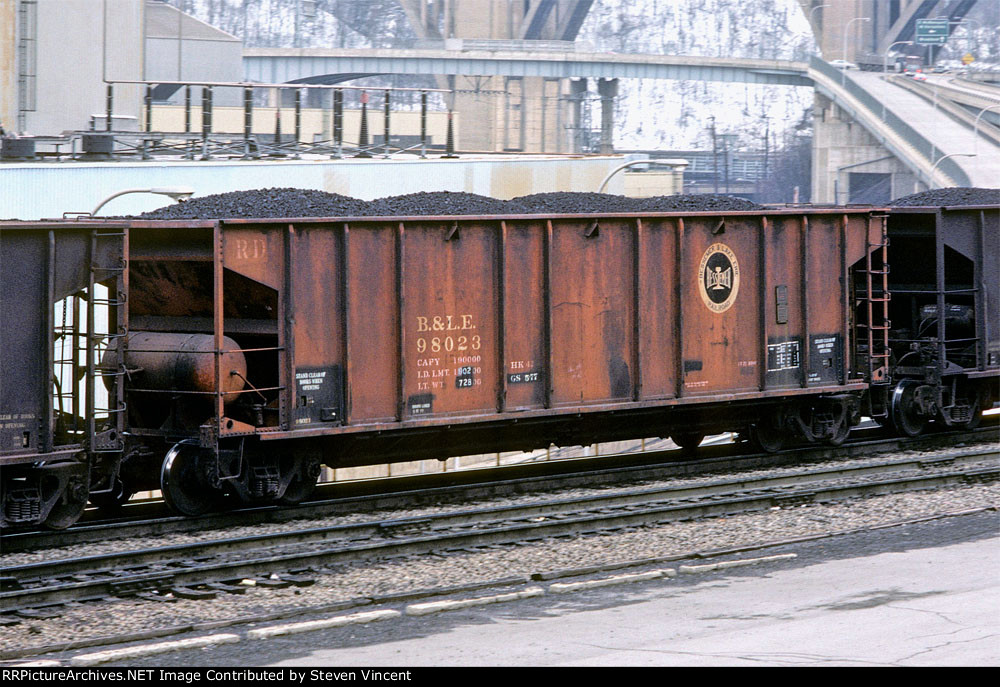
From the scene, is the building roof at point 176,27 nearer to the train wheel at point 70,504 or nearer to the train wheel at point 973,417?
the train wheel at point 973,417

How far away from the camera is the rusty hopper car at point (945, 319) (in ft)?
63.3

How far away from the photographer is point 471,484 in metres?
15.3

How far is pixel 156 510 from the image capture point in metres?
14.4

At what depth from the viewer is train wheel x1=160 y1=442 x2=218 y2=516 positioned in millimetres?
13430

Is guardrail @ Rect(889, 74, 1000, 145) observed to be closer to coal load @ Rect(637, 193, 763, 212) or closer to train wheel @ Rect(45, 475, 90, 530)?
coal load @ Rect(637, 193, 763, 212)

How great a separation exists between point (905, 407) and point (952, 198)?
3992 mm

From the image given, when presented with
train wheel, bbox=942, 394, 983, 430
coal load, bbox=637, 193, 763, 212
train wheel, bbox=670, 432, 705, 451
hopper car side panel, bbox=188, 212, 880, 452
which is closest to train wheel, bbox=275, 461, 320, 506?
hopper car side panel, bbox=188, 212, 880, 452

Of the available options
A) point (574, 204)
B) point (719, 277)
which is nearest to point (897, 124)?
point (719, 277)

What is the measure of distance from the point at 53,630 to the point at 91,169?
2366cm

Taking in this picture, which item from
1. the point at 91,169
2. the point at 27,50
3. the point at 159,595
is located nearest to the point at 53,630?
the point at 159,595

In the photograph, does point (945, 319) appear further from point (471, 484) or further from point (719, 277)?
point (471, 484)

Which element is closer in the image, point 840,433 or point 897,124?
point 840,433

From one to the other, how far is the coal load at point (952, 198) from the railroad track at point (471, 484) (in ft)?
12.3

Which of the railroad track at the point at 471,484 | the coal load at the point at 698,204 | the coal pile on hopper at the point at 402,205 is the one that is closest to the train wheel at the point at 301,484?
the railroad track at the point at 471,484
